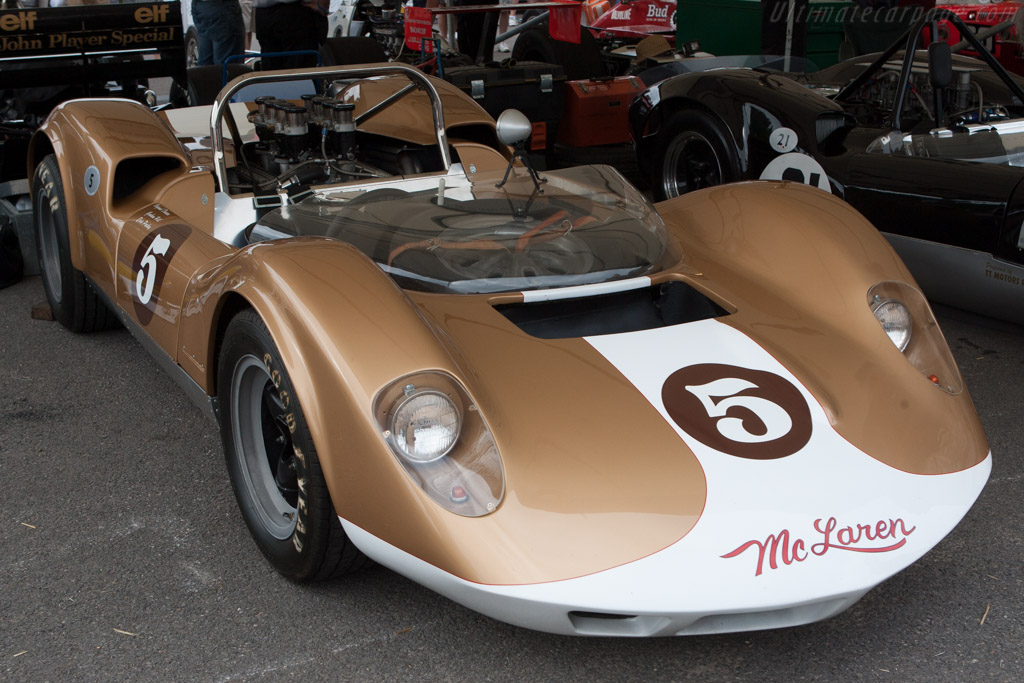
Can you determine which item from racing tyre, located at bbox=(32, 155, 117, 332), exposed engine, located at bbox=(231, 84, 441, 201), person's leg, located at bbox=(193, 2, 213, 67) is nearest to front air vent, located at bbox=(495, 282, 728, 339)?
exposed engine, located at bbox=(231, 84, 441, 201)

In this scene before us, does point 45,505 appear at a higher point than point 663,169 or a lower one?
lower

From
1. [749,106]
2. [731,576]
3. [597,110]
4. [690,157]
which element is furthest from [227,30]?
[731,576]

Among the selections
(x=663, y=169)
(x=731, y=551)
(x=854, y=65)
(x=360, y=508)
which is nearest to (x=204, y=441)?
(x=360, y=508)

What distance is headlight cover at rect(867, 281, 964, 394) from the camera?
7.20 ft

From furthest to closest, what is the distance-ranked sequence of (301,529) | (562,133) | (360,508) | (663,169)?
(562,133) < (663,169) < (301,529) < (360,508)

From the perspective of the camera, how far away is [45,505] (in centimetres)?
250

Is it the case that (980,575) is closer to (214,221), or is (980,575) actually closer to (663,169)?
(214,221)

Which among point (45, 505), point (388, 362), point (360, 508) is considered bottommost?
point (45, 505)

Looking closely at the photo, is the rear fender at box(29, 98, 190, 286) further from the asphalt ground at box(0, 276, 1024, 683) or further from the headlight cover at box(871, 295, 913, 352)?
the headlight cover at box(871, 295, 913, 352)

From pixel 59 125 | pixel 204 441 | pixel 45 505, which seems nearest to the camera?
pixel 45 505

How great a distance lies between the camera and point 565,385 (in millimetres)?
1953

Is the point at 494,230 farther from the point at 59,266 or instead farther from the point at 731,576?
the point at 59,266

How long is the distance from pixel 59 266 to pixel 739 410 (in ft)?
8.58

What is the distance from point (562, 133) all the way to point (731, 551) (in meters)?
4.86
